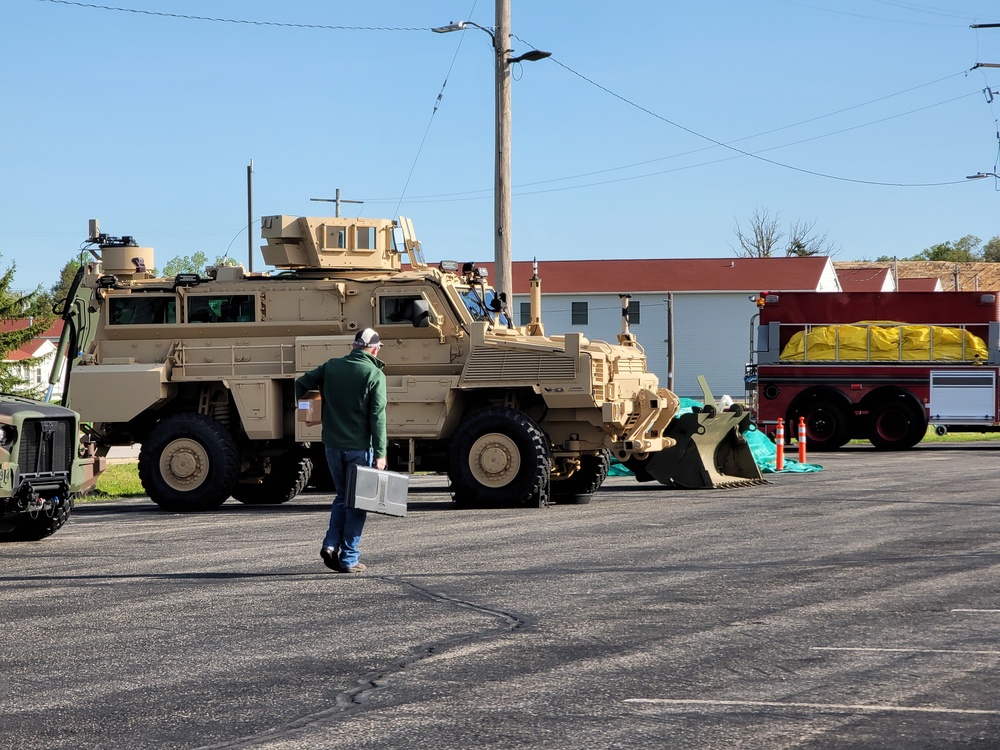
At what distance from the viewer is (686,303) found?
208 ft

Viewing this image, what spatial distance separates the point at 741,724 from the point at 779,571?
16.0 ft

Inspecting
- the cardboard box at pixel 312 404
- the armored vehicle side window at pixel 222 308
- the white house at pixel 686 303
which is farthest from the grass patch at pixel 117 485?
the white house at pixel 686 303

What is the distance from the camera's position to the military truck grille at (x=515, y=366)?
16891 millimetres

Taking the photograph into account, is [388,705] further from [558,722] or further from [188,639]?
[188,639]

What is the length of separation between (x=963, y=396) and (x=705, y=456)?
42.7 feet

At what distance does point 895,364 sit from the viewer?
31344 mm

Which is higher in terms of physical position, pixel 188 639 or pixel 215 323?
pixel 215 323

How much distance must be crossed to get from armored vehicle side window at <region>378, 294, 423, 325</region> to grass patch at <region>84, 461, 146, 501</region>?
4.18 meters

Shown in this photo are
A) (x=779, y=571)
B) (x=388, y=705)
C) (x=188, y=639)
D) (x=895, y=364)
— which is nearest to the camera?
(x=388, y=705)

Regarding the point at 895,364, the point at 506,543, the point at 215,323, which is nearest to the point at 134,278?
the point at 215,323

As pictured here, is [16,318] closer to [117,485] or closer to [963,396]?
[117,485]

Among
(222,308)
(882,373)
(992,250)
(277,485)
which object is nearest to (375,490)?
(222,308)

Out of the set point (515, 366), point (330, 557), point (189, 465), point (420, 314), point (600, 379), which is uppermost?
point (420, 314)

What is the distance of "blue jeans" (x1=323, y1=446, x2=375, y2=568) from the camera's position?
10.7 meters
